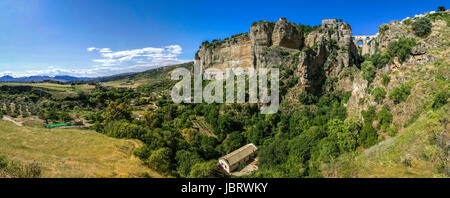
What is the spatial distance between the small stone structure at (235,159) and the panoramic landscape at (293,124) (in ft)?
0.54

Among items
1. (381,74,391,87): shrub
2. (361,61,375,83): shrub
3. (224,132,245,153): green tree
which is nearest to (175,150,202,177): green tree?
(224,132,245,153): green tree

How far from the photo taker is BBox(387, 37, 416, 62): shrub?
59.2 ft

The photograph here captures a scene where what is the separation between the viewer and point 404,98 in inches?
639

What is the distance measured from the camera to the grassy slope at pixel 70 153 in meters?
10.1

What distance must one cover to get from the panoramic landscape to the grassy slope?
84 millimetres

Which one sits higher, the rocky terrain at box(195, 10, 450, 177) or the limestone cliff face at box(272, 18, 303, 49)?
the limestone cliff face at box(272, 18, 303, 49)

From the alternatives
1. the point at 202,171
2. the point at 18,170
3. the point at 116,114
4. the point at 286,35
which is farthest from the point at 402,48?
the point at 116,114

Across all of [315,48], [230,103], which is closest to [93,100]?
[230,103]

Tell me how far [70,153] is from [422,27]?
34291 mm

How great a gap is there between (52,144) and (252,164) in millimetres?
22782

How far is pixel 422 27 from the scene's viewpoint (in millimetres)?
18453

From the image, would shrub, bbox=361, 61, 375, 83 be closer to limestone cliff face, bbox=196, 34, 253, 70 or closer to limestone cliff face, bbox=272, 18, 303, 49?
limestone cliff face, bbox=272, 18, 303, 49

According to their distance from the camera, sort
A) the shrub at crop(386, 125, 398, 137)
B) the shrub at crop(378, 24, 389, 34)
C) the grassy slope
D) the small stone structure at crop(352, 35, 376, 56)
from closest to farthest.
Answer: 1. the grassy slope
2. the shrub at crop(386, 125, 398, 137)
3. the shrub at crop(378, 24, 389, 34)
4. the small stone structure at crop(352, 35, 376, 56)

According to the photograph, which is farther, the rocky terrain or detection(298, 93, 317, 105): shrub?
detection(298, 93, 317, 105): shrub
